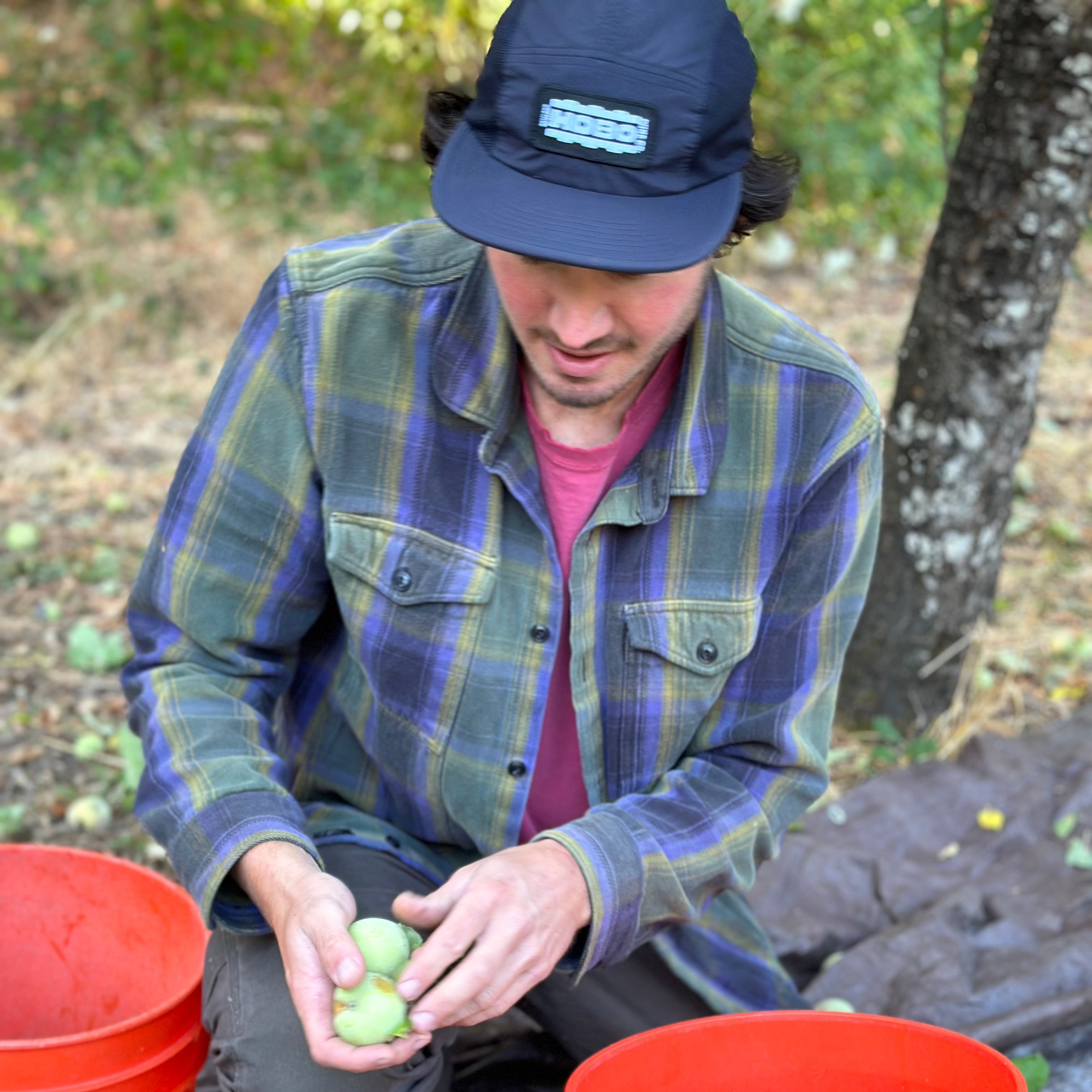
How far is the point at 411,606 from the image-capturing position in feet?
5.65

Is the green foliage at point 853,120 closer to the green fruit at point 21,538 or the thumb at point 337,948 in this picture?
the green fruit at point 21,538

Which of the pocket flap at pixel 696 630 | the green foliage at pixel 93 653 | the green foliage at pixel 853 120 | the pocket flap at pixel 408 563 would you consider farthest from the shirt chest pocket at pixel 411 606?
the green foliage at pixel 853 120

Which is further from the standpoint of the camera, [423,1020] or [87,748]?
[87,748]

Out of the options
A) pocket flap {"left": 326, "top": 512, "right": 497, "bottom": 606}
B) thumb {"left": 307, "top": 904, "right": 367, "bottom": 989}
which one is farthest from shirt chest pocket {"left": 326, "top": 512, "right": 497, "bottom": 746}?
thumb {"left": 307, "top": 904, "right": 367, "bottom": 989}

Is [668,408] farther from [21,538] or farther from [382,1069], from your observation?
[21,538]

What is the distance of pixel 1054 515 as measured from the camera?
419 centimetres

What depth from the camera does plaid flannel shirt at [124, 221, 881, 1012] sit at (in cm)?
168

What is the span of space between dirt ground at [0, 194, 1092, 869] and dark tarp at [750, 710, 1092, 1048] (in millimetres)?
198

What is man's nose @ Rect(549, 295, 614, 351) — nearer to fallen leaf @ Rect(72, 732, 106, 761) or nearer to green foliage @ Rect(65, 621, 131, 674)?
fallen leaf @ Rect(72, 732, 106, 761)

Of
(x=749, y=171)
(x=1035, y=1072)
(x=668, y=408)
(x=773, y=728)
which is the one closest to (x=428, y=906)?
(x=773, y=728)

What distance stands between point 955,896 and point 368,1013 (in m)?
1.58

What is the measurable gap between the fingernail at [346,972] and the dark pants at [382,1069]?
0.28m

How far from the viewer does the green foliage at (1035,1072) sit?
6.76 feet

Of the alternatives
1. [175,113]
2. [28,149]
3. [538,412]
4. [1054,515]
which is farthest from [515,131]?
[175,113]
